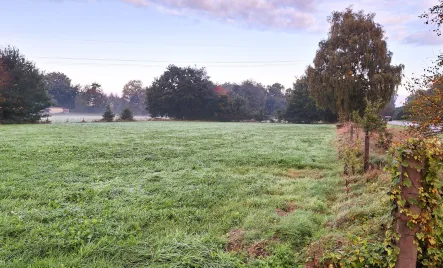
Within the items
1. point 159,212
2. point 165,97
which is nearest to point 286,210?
point 159,212

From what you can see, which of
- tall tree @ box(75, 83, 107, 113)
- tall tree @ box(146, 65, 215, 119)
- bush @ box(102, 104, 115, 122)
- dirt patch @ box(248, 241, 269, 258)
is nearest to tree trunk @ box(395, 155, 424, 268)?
dirt patch @ box(248, 241, 269, 258)

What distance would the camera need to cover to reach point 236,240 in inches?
119

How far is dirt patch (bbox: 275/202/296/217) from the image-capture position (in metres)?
3.83

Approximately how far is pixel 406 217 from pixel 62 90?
69692mm

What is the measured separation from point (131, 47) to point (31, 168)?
108ft

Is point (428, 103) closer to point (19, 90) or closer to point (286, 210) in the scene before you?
point (286, 210)

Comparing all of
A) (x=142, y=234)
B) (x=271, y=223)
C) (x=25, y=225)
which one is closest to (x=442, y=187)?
(x=271, y=223)

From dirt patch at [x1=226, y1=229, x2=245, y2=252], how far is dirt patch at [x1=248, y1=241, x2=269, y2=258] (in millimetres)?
111

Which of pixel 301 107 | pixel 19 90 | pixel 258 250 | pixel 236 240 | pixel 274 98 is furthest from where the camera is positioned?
pixel 274 98

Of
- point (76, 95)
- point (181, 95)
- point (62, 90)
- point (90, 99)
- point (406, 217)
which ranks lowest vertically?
point (406, 217)

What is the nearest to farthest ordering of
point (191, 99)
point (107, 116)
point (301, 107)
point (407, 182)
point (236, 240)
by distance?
1. point (407, 182)
2. point (236, 240)
3. point (107, 116)
4. point (301, 107)
5. point (191, 99)

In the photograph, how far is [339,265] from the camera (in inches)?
91.3

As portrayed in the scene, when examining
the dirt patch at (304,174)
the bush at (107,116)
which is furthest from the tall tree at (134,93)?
the dirt patch at (304,174)

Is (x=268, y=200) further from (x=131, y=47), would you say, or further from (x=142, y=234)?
(x=131, y=47)
